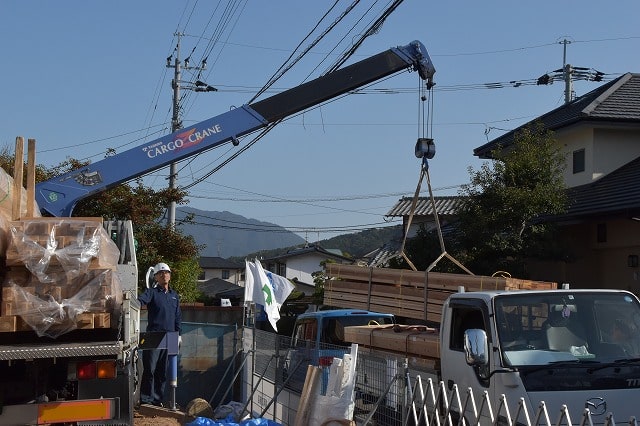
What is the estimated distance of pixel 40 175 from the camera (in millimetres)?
17391

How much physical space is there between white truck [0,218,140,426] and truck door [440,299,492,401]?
2.85 metres

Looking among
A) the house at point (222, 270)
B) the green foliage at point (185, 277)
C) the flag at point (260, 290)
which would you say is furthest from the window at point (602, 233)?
the house at point (222, 270)

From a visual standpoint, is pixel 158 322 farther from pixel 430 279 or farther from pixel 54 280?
pixel 54 280

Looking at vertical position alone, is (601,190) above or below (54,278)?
above

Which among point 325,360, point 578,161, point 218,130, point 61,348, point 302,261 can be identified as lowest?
point 325,360

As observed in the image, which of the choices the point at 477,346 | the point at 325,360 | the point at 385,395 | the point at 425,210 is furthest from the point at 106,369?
the point at 425,210

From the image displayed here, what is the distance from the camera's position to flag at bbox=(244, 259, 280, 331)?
14664mm

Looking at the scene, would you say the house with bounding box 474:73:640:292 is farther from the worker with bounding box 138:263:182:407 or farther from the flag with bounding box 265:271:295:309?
the worker with bounding box 138:263:182:407

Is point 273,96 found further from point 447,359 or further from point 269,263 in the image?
point 269,263

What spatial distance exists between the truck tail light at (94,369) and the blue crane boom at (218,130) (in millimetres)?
5610

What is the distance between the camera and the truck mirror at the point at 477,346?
20.9 feet

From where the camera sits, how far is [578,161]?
21.3 metres

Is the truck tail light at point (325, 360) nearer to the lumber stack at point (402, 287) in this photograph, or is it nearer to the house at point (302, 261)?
the lumber stack at point (402, 287)

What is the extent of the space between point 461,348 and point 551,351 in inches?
38.0
